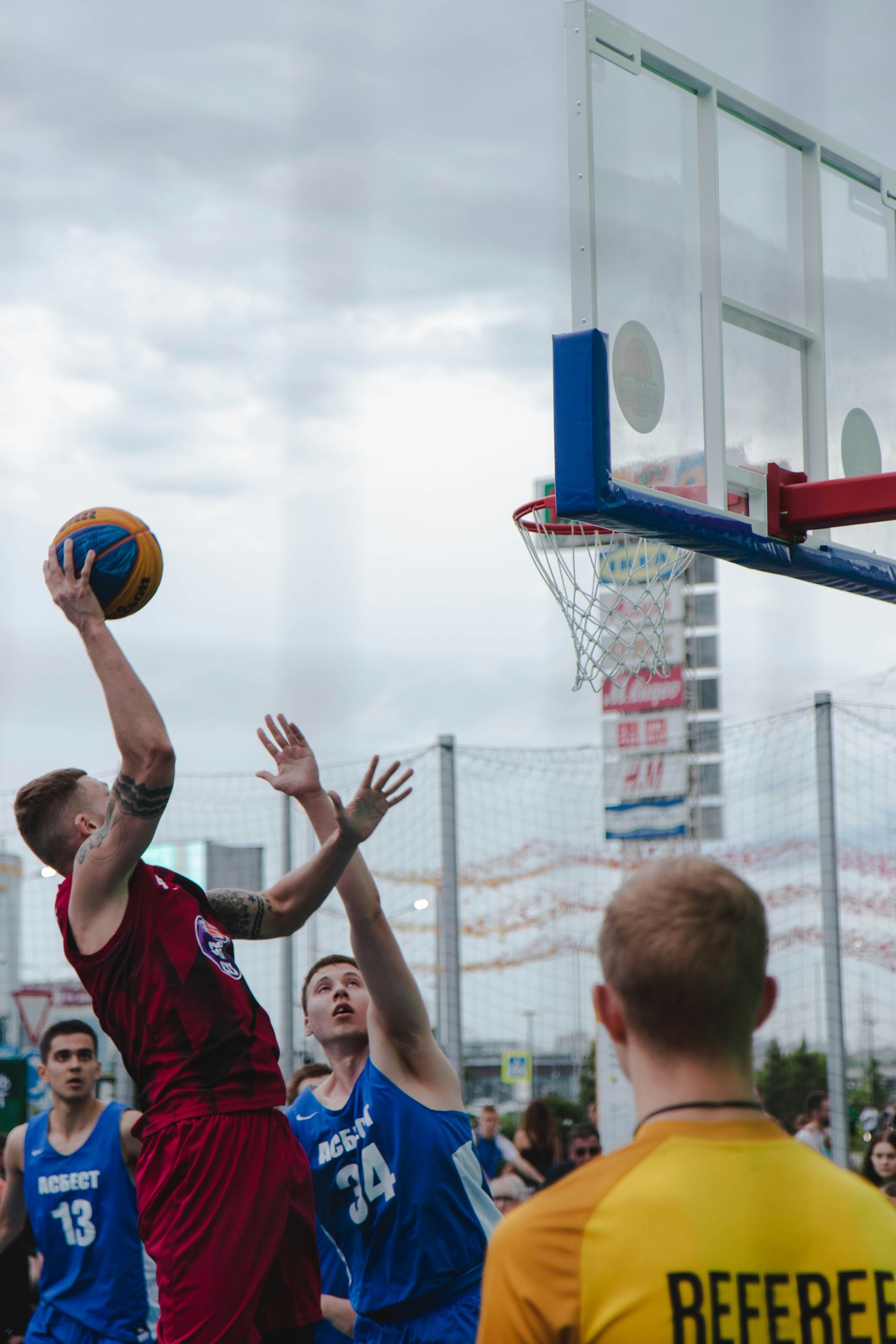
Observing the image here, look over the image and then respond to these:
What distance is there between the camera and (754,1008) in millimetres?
1796

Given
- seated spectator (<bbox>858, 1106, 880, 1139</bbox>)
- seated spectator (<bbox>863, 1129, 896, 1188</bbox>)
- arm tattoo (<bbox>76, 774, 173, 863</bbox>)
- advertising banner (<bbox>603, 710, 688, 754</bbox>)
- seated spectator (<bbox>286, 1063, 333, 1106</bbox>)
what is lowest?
seated spectator (<bbox>858, 1106, 880, 1139</bbox>)

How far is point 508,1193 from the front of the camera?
8.17 meters

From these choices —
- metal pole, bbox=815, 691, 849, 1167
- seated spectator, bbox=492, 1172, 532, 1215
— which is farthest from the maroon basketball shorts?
metal pole, bbox=815, 691, 849, 1167

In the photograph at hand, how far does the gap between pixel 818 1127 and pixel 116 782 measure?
9.05m

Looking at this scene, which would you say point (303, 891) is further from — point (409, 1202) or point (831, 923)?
point (831, 923)

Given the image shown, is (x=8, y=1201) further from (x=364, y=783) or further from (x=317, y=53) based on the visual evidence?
(x=317, y=53)

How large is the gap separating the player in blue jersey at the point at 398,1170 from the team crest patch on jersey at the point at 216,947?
0.40 meters

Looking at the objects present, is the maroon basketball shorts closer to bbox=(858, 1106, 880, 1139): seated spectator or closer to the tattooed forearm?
the tattooed forearm

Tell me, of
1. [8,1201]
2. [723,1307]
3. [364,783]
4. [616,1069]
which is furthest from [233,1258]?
[616,1069]

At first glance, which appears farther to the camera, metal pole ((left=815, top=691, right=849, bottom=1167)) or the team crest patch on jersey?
metal pole ((left=815, top=691, right=849, bottom=1167))

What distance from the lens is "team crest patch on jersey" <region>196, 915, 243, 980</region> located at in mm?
3732

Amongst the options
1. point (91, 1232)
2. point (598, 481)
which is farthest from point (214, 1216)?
point (91, 1232)

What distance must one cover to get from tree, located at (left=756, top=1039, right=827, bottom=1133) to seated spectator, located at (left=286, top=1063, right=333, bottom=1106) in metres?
8.98

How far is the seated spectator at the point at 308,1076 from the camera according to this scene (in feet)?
21.3
